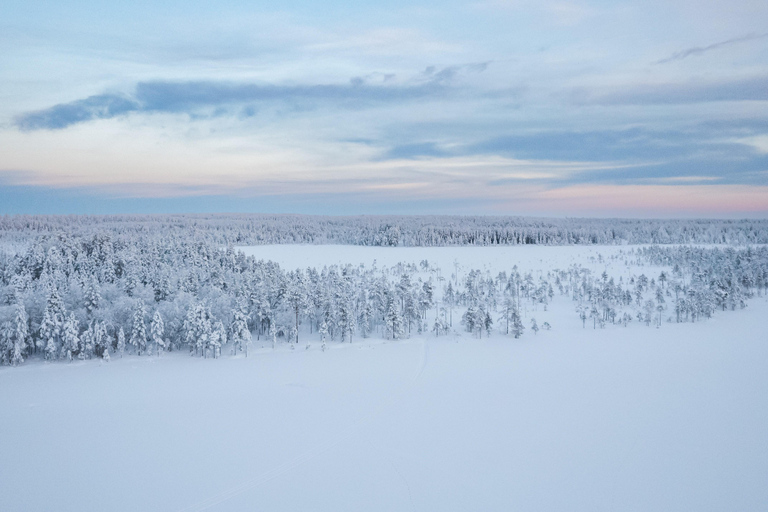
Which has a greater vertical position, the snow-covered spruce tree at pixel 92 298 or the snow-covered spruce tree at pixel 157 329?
the snow-covered spruce tree at pixel 92 298

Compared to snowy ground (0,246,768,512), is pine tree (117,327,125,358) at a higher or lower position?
higher

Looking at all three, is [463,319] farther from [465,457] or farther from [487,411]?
[465,457]

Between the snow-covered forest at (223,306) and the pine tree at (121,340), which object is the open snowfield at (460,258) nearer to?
the snow-covered forest at (223,306)

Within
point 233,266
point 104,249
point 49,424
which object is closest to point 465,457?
point 49,424

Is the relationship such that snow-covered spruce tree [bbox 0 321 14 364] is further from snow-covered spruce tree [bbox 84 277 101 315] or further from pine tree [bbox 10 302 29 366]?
snow-covered spruce tree [bbox 84 277 101 315]

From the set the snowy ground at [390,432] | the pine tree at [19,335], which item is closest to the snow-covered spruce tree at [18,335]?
the pine tree at [19,335]

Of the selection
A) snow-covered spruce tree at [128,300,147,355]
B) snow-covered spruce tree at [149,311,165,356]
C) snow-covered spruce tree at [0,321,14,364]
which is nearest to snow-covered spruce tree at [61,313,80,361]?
snow-covered spruce tree at [0,321,14,364]
